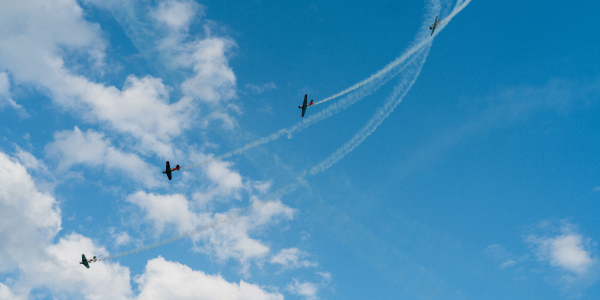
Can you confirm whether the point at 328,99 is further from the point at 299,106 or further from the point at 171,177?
the point at 171,177

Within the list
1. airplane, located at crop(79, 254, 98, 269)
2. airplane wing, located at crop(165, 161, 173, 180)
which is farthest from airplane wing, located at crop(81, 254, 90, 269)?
airplane wing, located at crop(165, 161, 173, 180)

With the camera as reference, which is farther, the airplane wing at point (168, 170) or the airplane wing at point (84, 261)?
the airplane wing at point (84, 261)

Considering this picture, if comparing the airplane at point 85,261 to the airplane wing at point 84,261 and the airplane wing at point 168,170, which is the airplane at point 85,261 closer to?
the airplane wing at point 84,261

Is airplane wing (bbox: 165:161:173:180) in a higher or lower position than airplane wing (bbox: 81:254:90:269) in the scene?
higher

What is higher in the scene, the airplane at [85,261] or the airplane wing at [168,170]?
the airplane wing at [168,170]

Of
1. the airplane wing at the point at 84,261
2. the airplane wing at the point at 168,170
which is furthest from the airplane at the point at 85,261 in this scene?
the airplane wing at the point at 168,170

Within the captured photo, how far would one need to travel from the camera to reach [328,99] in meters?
81.1

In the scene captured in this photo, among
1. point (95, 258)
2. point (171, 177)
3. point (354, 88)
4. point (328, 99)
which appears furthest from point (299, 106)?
point (95, 258)

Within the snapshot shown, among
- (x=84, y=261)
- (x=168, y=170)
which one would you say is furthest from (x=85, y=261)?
(x=168, y=170)

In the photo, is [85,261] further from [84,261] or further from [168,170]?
[168,170]

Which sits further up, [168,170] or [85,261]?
[168,170]

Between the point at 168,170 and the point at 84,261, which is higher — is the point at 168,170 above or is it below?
above

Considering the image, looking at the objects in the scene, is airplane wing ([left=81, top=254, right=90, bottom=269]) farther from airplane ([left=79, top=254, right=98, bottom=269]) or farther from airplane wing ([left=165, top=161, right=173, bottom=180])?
airplane wing ([left=165, top=161, right=173, bottom=180])

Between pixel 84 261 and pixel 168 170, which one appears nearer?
pixel 168 170
